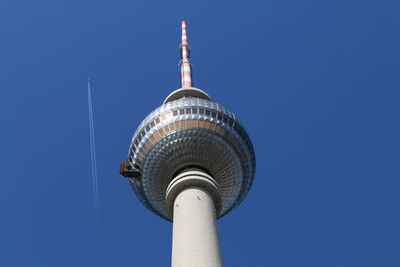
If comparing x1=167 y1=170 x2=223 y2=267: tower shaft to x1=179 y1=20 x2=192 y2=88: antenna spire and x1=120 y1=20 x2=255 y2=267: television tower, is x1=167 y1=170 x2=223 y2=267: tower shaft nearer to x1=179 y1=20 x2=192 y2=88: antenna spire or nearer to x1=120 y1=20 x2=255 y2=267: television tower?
x1=120 y1=20 x2=255 y2=267: television tower

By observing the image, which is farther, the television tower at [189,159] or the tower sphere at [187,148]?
the tower sphere at [187,148]

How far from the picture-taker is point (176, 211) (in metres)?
33.6

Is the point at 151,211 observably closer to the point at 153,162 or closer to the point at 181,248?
the point at 153,162

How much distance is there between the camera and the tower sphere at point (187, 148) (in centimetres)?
3756

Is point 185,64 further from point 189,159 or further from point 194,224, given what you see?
point 194,224

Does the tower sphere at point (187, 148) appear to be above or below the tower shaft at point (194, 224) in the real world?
above

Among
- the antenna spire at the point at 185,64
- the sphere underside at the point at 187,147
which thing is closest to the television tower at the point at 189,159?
the sphere underside at the point at 187,147

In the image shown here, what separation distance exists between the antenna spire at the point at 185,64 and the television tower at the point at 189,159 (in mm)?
11787

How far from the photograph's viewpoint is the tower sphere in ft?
123

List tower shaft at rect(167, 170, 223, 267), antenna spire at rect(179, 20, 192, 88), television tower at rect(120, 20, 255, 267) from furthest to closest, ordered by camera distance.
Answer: antenna spire at rect(179, 20, 192, 88), television tower at rect(120, 20, 255, 267), tower shaft at rect(167, 170, 223, 267)

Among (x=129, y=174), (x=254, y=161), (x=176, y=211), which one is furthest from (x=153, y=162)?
(x=254, y=161)

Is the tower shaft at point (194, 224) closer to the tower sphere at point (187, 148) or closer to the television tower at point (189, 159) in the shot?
the television tower at point (189, 159)

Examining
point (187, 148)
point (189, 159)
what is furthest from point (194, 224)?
point (187, 148)

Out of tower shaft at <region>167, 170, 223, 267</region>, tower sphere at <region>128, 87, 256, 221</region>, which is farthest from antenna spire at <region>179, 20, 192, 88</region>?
tower shaft at <region>167, 170, 223, 267</region>
